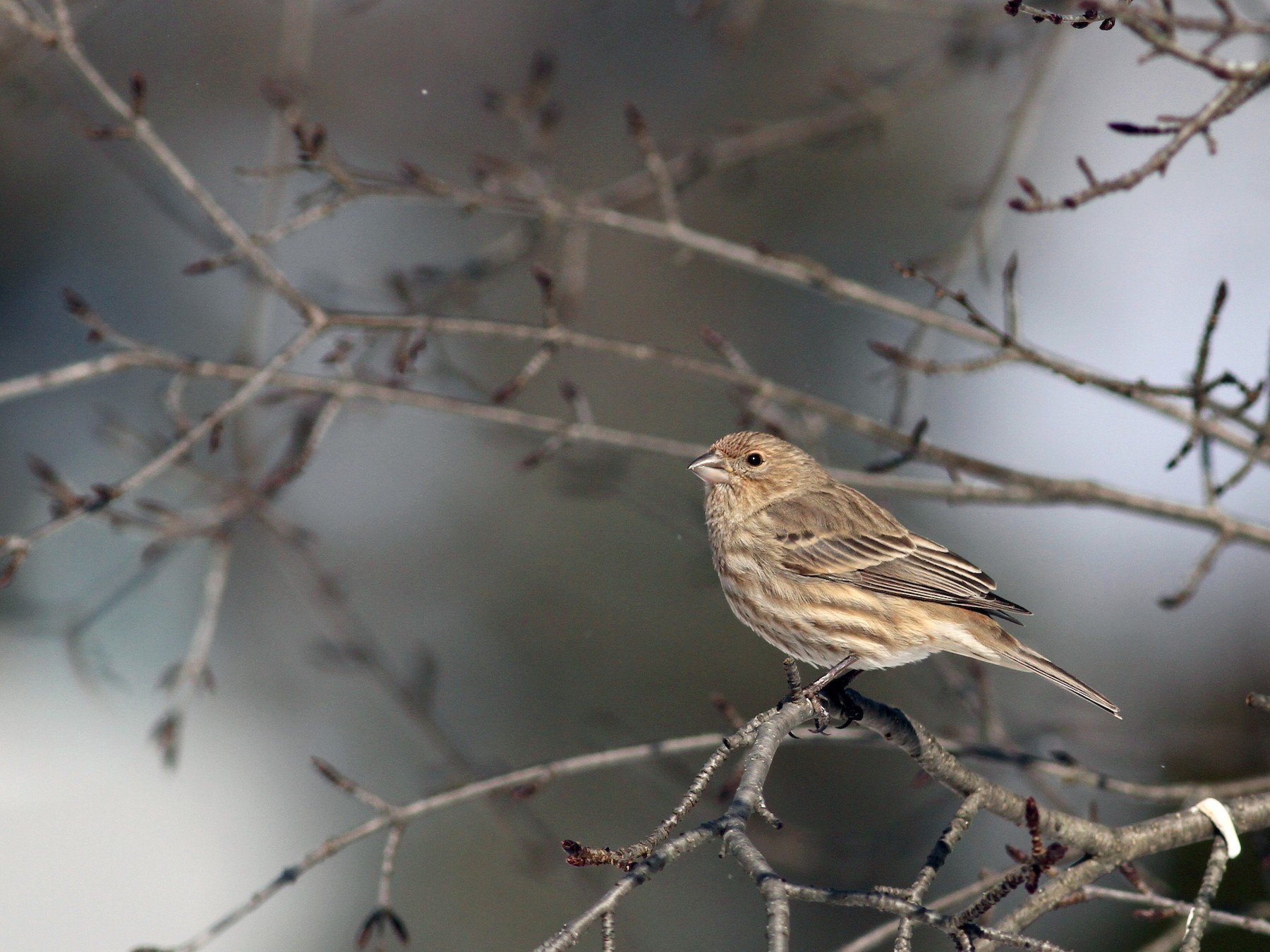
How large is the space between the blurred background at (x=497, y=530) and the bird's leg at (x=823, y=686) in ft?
9.14

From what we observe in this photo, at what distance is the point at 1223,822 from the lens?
3232 millimetres

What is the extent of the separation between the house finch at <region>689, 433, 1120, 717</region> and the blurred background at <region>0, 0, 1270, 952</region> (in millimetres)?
2108

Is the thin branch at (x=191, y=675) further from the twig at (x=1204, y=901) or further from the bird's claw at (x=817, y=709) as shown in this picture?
the twig at (x=1204, y=901)

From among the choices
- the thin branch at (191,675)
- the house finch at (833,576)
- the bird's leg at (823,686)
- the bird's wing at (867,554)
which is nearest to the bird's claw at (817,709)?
the bird's leg at (823,686)

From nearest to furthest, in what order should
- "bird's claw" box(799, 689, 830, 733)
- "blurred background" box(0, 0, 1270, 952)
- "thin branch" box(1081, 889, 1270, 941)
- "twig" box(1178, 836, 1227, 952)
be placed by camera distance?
1. "twig" box(1178, 836, 1227, 952)
2. "thin branch" box(1081, 889, 1270, 941)
3. "bird's claw" box(799, 689, 830, 733)
4. "blurred background" box(0, 0, 1270, 952)

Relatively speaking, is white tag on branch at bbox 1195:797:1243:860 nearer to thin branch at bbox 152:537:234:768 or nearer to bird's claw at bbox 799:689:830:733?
bird's claw at bbox 799:689:830:733

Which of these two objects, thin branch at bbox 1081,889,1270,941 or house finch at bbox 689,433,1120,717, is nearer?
thin branch at bbox 1081,889,1270,941

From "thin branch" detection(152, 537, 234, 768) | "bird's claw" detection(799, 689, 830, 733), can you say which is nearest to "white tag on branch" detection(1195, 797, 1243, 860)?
"bird's claw" detection(799, 689, 830, 733)

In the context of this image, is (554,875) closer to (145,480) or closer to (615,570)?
(615,570)

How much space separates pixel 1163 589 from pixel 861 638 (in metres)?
4.56

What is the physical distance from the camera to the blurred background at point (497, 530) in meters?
8.87

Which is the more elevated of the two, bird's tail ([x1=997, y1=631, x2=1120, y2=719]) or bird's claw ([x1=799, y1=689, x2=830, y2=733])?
bird's claw ([x1=799, y1=689, x2=830, y2=733])

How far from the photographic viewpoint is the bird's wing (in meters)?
4.48

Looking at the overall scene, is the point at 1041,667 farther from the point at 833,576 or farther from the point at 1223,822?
the point at 1223,822
